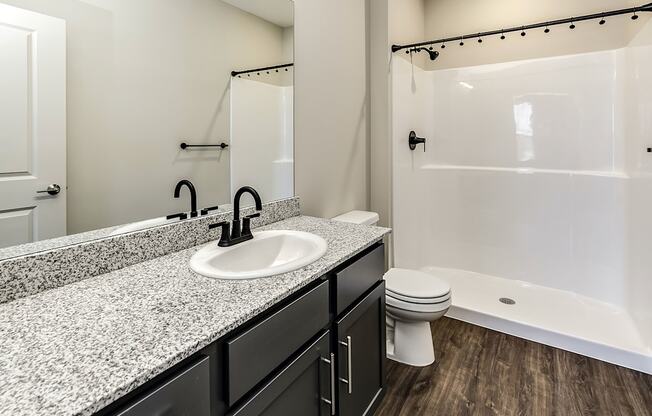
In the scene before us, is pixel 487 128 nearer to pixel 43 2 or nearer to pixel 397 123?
pixel 397 123

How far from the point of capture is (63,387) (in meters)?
0.58

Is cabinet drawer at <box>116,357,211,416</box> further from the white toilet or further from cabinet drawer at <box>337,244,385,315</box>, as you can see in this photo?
the white toilet

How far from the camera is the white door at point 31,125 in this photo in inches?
38.0

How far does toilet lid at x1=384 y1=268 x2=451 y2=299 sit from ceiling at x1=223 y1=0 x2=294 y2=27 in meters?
1.48

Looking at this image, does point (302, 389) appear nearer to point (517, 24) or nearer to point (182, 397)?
point (182, 397)

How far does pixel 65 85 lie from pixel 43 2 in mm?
216

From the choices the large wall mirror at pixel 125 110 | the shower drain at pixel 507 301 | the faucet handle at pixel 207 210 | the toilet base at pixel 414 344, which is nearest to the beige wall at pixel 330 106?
the large wall mirror at pixel 125 110

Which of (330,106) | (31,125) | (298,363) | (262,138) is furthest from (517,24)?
(31,125)

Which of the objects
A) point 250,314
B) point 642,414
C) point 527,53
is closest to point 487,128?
point 527,53

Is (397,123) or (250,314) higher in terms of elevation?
(397,123)

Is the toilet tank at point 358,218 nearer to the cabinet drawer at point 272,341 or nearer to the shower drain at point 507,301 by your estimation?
the cabinet drawer at point 272,341

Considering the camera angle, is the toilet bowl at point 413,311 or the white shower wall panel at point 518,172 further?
the white shower wall panel at point 518,172

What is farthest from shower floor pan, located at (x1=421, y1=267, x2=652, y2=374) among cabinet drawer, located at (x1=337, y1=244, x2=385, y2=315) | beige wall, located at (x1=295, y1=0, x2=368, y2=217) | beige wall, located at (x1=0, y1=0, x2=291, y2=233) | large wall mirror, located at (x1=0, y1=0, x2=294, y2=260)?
beige wall, located at (x1=0, y1=0, x2=291, y2=233)

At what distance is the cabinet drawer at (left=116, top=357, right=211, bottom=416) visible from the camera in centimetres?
64
